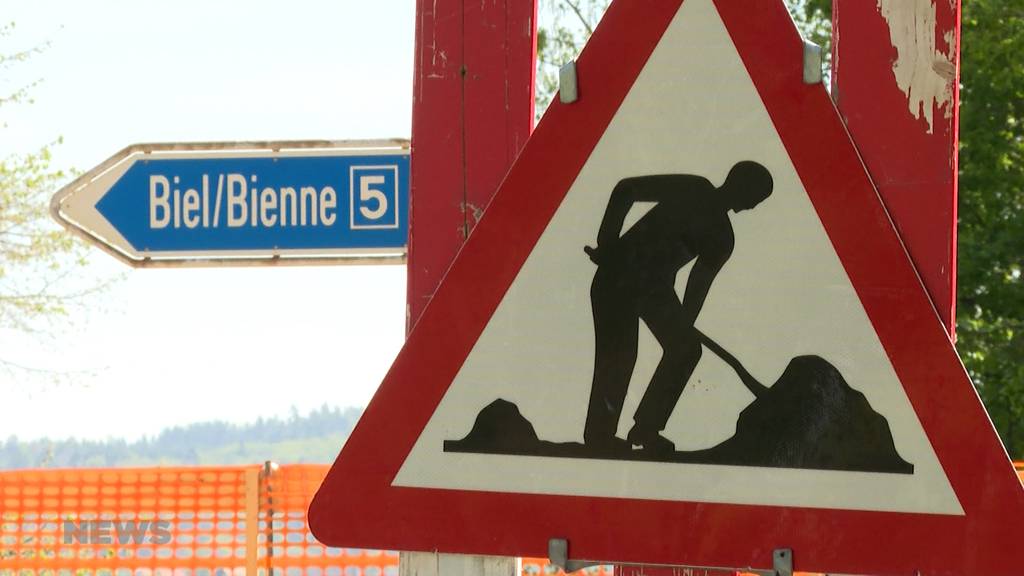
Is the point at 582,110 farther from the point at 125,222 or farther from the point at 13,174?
the point at 13,174

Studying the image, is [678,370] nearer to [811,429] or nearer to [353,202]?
[811,429]

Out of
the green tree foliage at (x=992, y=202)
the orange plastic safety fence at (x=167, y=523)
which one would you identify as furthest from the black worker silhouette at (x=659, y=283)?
the green tree foliage at (x=992, y=202)

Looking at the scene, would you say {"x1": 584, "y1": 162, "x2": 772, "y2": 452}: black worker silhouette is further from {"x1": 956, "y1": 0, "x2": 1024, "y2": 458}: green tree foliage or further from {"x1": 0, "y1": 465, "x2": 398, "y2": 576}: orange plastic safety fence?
{"x1": 956, "y1": 0, "x2": 1024, "y2": 458}: green tree foliage

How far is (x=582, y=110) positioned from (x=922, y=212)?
1.52 feet

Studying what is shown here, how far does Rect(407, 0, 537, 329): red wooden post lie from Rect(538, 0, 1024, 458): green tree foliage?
15.1 metres

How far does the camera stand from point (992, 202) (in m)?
17.9

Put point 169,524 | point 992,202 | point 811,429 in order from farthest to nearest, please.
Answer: point 992,202
point 169,524
point 811,429

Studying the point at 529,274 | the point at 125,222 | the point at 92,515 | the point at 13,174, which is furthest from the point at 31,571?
the point at 13,174

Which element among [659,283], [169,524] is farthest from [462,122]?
[169,524]

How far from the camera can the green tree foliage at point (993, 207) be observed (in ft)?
54.9

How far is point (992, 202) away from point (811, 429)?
17.4m

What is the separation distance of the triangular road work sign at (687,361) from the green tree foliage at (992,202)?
15.2 m

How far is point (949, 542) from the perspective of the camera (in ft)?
5.41

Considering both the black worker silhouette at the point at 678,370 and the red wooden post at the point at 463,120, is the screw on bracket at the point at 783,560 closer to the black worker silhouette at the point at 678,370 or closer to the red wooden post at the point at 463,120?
the black worker silhouette at the point at 678,370
